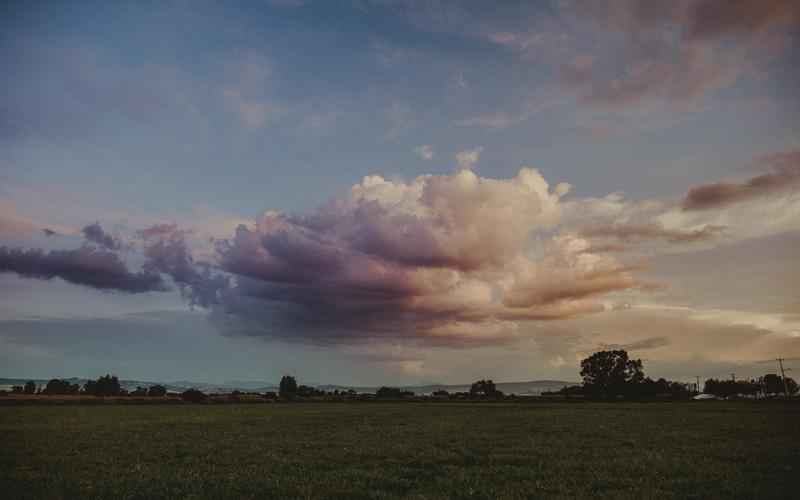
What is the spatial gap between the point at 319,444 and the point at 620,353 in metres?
165

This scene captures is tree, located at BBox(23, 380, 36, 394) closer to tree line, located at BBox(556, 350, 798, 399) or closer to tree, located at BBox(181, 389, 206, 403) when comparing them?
tree, located at BBox(181, 389, 206, 403)

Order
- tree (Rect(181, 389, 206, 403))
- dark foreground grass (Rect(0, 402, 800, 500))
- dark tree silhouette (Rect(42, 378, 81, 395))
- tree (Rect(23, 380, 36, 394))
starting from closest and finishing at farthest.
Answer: dark foreground grass (Rect(0, 402, 800, 500)) < tree (Rect(23, 380, 36, 394)) < tree (Rect(181, 389, 206, 403)) < dark tree silhouette (Rect(42, 378, 81, 395))

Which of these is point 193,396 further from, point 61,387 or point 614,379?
point 614,379

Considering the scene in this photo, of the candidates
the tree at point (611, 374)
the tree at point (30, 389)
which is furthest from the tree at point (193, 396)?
the tree at point (611, 374)

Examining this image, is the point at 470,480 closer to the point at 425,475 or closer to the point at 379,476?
the point at 425,475

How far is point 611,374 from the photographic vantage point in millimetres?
169250

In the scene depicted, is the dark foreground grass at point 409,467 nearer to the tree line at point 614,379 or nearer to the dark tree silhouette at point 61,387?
the tree line at point 614,379

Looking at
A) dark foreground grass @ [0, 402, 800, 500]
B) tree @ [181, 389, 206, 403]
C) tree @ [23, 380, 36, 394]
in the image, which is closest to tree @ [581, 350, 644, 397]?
tree @ [181, 389, 206, 403]

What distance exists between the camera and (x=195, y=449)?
2656cm

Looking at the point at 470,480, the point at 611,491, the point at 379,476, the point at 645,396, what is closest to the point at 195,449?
the point at 379,476

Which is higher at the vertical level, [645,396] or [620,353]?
[620,353]

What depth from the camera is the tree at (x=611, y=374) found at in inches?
6545

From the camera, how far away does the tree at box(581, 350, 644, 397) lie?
166 meters

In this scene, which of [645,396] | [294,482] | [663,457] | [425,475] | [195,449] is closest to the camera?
[294,482]
